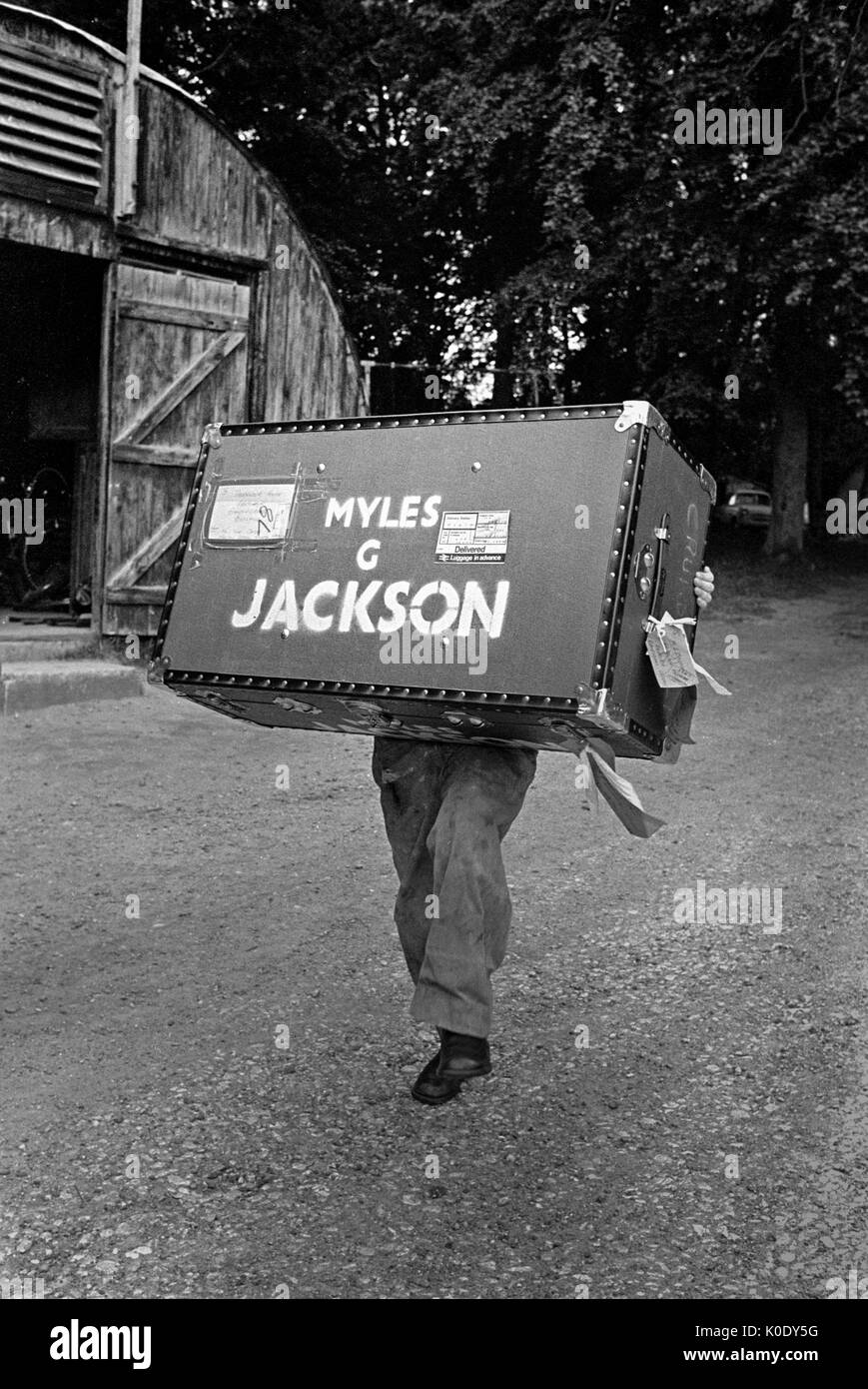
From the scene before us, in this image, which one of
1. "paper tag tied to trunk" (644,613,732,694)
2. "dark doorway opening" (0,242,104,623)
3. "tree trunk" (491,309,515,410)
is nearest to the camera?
"paper tag tied to trunk" (644,613,732,694)

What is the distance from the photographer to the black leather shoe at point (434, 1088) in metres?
3.78

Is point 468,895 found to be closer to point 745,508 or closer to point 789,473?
point 789,473

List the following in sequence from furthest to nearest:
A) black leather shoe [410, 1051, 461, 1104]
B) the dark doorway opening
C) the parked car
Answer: the parked car
the dark doorway opening
black leather shoe [410, 1051, 461, 1104]

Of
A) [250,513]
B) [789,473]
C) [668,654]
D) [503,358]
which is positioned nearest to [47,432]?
[250,513]

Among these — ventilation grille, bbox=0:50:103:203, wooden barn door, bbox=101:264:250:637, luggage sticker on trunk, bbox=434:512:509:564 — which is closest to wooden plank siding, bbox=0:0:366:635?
wooden barn door, bbox=101:264:250:637

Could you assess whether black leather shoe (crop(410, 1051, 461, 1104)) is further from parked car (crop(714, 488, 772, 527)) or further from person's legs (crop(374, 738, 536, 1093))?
parked car (crop(714, 488, 772, 527))

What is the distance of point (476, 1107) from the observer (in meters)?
3.81

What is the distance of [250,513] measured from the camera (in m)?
3.83

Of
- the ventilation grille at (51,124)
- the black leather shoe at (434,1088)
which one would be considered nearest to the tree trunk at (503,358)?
the ventilation grille at (51,124)

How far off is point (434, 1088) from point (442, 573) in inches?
56.7

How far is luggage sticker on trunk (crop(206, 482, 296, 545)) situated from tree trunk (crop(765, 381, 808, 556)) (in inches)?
750

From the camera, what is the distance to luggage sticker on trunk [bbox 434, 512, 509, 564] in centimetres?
349

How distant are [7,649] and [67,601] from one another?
2.57 m

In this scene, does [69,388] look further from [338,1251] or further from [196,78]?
[338,1251]
